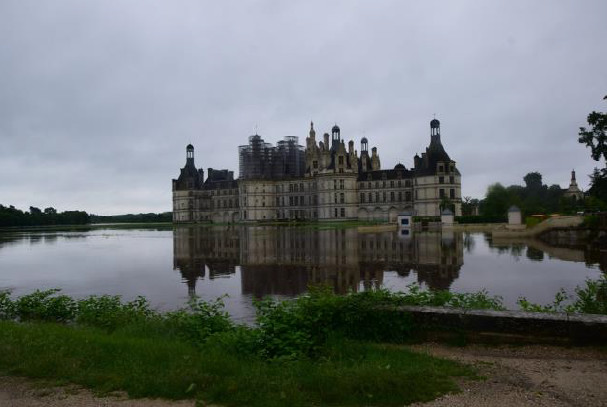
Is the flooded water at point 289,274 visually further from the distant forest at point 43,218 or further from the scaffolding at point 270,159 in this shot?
the distant forest at point 43,218

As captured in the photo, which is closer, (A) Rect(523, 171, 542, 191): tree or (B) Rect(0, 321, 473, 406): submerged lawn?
(B) Rect(0, 321, 473, 406): submerged lawn

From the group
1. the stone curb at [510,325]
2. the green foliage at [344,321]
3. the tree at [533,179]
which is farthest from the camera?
the tree at [533,179]

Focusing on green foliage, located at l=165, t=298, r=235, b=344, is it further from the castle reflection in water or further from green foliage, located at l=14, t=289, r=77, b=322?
the castle reflection in water

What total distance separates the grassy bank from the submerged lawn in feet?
0.05

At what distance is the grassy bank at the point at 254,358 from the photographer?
6.05 meters

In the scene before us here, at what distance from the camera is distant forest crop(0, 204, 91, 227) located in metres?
117

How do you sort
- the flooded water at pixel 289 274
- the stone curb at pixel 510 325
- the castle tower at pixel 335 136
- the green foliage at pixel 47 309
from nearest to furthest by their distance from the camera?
1. the stone curb at pixel 510 325
2. the green foliage at pixel 47 309
3. the flooded water at pixel 289 274
4. the castle tower at pixel 335 136

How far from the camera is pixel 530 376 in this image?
664cm

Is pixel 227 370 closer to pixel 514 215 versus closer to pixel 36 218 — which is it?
pixel 514 215

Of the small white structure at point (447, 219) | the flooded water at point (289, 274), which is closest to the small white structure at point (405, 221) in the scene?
the small white structure at point (447, 219)

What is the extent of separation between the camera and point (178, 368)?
6.79m

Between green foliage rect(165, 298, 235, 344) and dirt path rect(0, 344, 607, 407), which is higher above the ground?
green foliage rect(165, 298, 235, 344)

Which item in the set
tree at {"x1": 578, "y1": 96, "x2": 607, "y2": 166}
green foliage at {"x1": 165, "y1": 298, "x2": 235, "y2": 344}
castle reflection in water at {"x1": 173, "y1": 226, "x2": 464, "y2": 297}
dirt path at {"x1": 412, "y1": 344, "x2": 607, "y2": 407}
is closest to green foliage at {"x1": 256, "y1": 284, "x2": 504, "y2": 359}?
dirt path at {"x1": 412, "y1": 344, "x2": 607, "y2": 407}

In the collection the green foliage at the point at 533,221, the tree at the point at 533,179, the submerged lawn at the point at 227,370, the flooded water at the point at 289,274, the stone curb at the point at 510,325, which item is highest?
the tree at the point at 533,179
